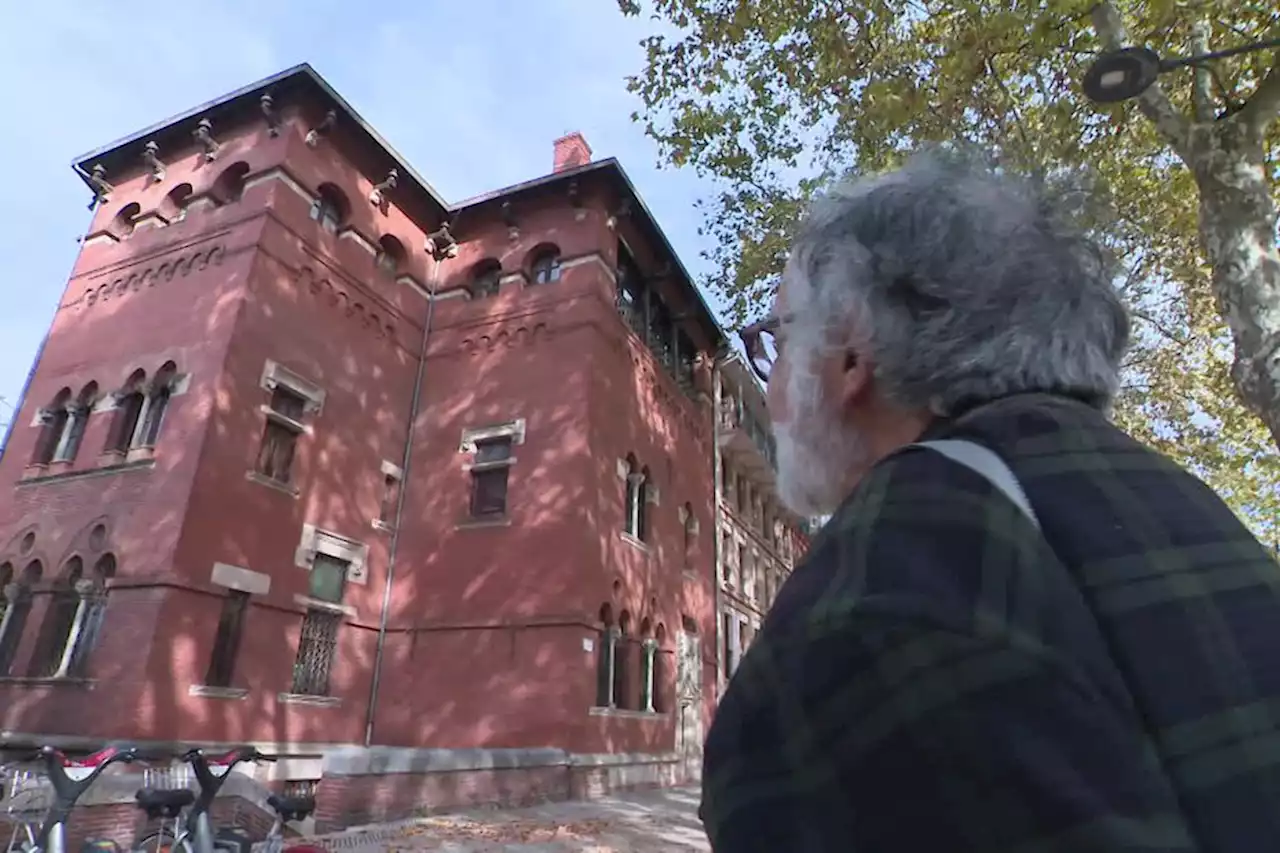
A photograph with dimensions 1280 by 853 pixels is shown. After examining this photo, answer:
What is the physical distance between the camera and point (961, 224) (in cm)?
135

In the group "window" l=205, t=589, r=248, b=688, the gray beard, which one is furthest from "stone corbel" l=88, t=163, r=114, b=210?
the gray beard

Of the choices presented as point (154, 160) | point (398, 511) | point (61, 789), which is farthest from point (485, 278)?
point (61, 789)

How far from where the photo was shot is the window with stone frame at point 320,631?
43.5 ft

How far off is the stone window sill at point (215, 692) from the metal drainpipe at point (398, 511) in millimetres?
3035

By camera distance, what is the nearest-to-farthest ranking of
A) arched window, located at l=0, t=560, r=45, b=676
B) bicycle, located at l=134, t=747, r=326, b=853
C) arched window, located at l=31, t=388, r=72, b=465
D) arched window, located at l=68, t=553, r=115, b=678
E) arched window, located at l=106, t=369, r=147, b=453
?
bicycle, located at l=134, t=747, r=326, b=853 < arched window, located at l=68, t=553, r=115, b=678 < arched window, located at l=0, t=560, r=45, b=676 < arched window, located at l=106, t=369, r=147, b=453 < arched window, located at l=31, t=388, r=72, b=465

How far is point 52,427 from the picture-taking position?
14203mm

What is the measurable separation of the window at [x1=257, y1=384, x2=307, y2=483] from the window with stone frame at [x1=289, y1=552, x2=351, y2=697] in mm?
1717

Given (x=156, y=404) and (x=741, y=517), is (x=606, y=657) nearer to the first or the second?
(x=156, y=404)

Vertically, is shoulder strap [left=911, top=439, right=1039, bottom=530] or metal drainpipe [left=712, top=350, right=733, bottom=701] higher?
metal drainpipe [left=712, top=350, right=733, bottom=701]

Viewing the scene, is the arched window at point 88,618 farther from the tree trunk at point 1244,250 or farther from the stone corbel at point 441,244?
the tree trunk at point 1244,250

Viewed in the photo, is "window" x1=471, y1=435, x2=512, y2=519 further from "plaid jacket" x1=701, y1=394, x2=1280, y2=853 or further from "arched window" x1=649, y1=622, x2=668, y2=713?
"plaid jacket" x1=701, y1=394, x2=1280, y2=853

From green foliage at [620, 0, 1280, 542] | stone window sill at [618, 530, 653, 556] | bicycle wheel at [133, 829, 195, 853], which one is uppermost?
green foliage at [620, 0, 1280, 542]

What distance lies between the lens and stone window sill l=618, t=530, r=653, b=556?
1578 centimetres

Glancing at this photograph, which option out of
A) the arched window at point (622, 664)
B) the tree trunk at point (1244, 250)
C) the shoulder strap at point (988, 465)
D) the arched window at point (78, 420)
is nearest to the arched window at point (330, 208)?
the arched window at point (78, 420)
